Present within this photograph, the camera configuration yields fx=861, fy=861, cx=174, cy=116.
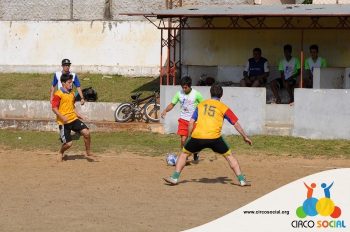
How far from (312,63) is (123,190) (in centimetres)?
983

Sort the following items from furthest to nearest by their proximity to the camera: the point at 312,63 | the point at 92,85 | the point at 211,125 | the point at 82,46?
the point at 82,46 → the point at 92,85 → the point at 312,63 → the point at 211,125

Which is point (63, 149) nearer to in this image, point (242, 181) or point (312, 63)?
point (242, 181)

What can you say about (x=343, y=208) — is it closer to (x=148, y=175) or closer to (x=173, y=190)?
(x=173, y=190)

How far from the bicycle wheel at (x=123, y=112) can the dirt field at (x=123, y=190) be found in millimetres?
4400

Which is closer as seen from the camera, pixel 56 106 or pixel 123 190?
pixel 123 190

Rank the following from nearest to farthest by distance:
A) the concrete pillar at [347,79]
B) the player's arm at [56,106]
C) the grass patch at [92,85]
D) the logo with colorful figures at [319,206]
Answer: the logo with colorful figures at [319,206]
the player's arm at [56,106]
the concrete pillar at [347,79]
the grass patch at [92,85]

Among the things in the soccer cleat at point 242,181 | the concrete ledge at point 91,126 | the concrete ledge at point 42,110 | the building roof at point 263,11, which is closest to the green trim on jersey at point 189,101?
the soccer cleat at point 242,181

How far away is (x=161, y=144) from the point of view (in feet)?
65.1

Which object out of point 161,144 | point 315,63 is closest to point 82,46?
point 315,63

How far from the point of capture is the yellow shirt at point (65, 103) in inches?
641

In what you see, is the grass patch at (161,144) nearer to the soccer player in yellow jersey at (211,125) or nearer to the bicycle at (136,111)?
the bicycle at (136,111)

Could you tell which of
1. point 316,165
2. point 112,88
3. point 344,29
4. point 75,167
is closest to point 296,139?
point 316,165

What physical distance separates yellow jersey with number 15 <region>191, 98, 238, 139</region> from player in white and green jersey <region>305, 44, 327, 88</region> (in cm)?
863

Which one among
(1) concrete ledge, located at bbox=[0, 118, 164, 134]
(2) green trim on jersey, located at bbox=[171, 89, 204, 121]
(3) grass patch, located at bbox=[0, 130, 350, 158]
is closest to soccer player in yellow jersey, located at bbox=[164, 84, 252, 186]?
(2) green trim on jersey, located at bbox=[171, 89, 204, 121]
